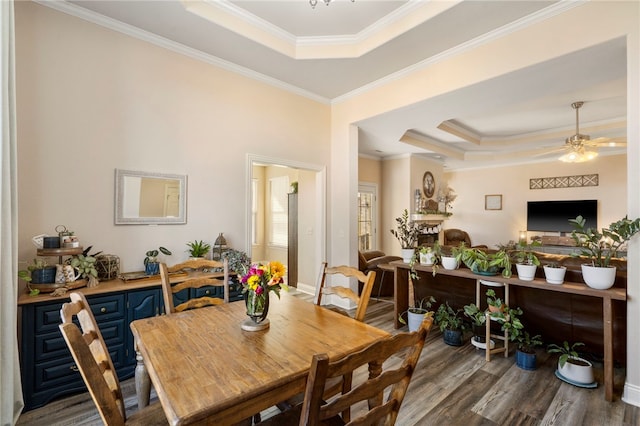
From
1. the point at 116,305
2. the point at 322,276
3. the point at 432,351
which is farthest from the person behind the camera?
the point at 432,351

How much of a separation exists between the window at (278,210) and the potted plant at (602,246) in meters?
5.13

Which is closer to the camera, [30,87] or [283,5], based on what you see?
[30,87]

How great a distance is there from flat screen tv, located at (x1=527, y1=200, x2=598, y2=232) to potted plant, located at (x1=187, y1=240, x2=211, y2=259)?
797cm

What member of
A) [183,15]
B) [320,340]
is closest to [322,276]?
[320,340]

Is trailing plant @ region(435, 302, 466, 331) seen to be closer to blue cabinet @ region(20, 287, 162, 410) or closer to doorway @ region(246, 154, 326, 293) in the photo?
doorway @ region(246, 154, 326, 293)

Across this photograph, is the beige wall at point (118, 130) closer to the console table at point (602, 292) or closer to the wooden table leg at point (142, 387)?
the wooden table leg at point (142, 387)

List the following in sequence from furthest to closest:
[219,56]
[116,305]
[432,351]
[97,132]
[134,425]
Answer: [219,56], [432,351], [97,132], [116,305], [134,425]

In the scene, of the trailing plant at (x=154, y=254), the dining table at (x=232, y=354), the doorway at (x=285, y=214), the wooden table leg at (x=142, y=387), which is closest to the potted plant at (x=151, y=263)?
the trailing plant at (x=154, y=254)

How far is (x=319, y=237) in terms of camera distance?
4.65 m

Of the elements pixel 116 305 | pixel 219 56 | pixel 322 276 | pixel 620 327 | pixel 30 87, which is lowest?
pixel 620 327

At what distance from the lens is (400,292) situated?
12.5ft

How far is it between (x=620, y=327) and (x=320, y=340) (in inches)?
114

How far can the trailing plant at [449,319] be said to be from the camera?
3285mm

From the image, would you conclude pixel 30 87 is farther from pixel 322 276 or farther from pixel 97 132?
pixel 322 276
